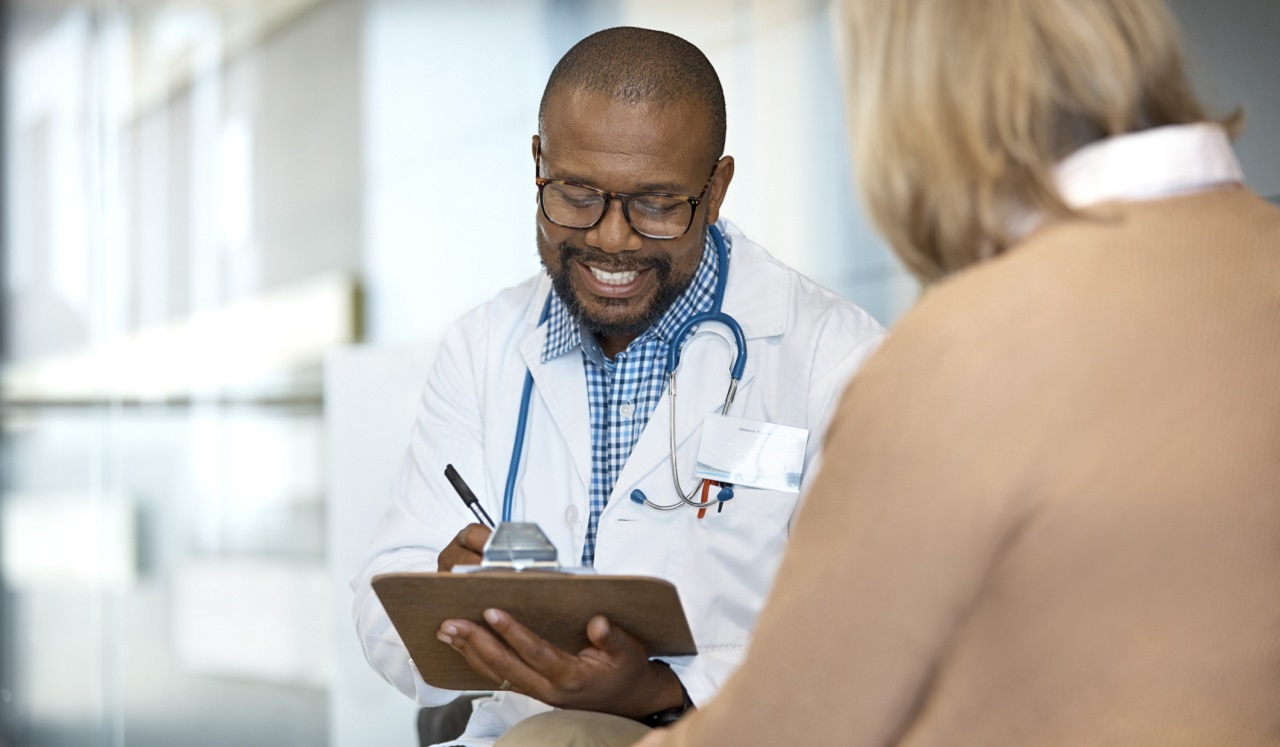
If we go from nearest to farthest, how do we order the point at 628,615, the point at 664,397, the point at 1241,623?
the point at 1241,623, the point at 628,615, the point at 664,397

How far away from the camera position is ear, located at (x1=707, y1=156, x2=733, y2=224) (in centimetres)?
183

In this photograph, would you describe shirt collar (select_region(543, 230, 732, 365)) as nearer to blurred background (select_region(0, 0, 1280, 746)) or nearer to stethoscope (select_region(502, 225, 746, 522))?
stethoscope (select_region(502, 225, 746, 522))

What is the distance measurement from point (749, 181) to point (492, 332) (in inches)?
48.5

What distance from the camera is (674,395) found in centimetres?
172

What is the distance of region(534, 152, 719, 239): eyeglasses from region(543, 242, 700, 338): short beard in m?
0.04

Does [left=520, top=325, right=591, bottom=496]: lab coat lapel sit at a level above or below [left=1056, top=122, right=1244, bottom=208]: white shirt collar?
below

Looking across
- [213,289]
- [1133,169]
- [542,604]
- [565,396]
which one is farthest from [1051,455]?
[213,289]

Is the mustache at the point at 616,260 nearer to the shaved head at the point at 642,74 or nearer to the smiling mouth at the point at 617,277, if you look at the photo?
the smiling mouth at the point at 617,277

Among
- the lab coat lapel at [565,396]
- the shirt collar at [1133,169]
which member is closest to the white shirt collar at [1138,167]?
the shirt collar at [1133,169]

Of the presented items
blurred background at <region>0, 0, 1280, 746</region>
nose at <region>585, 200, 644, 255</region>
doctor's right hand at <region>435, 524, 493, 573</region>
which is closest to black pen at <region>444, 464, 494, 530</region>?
doctor's right hand at <region>435, 524, 493, 573</region>

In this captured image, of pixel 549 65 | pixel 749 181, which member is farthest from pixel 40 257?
pixel 749 181

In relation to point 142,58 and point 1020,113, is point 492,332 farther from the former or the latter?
point 142,58

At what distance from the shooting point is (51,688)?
12.5 feet

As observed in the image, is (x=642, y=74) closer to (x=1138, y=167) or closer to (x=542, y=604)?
(x=542, y=604)
